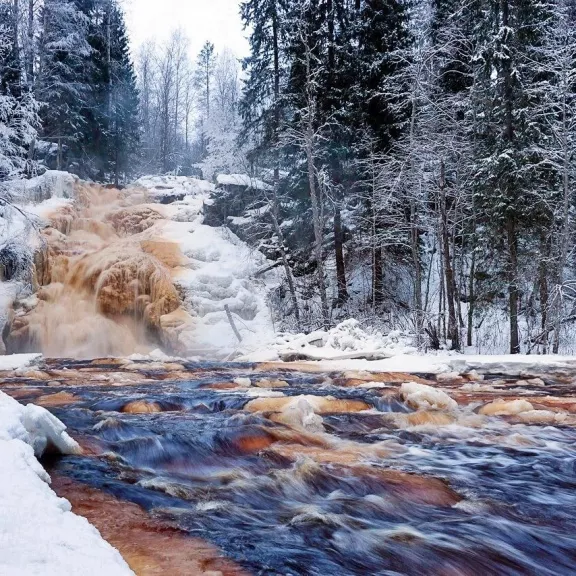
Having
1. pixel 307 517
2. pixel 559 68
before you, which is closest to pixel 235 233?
pixel 559 68

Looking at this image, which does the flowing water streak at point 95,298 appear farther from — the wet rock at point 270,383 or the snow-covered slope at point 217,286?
the wet rock at point 270,383

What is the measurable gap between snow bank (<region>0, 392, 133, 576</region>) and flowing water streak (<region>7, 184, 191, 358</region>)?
13004mm

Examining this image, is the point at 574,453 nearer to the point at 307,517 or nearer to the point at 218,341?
the point at 307,517

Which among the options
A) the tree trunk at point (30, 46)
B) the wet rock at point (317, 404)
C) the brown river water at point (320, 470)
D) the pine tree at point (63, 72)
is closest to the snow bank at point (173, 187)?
the pine tree at point (63, 72)

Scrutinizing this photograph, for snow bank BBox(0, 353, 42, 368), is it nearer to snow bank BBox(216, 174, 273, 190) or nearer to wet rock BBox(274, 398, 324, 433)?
wet rock BBox(274, 398, 324, 433)

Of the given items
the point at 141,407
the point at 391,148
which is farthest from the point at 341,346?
the point at 141,407

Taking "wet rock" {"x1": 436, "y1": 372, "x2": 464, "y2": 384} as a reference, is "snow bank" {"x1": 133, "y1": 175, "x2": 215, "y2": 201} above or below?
above

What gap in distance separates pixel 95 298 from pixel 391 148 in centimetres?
Answer: 949

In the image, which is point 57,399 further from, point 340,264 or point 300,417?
point 340,264

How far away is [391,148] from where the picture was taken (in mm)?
13492

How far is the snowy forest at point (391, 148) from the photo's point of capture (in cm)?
1134

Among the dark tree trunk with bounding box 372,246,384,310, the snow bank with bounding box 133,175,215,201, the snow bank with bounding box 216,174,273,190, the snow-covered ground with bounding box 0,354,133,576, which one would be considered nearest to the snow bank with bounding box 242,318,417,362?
the dark tree trunk with bounding box 372,246,384,310

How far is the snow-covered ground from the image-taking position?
133cm

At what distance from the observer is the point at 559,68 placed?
37.1 feet
